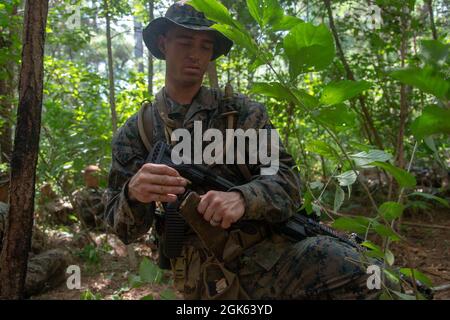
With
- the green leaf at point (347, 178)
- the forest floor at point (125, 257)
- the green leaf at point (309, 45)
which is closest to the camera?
the green leaf at point (309, 45)

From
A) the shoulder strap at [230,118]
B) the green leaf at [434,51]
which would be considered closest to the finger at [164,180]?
the shoulder strap at [230,118]

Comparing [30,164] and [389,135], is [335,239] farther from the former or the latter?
[389,135]

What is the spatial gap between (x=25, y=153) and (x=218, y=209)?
5.70 ft

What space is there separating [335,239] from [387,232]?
2.73 ft

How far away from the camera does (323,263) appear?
156 centimetres

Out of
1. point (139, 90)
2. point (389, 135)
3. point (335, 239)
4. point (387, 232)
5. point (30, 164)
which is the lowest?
point (335, 239)

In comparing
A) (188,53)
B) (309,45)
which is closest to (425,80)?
(309,45)

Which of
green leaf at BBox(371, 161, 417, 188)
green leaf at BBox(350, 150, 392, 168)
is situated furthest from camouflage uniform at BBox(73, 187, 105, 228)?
green leaf at BBox(371, 161, 417, 188)

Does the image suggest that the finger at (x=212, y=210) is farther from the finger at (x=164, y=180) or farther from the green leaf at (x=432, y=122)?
the green leaf at (x=432, y=122)

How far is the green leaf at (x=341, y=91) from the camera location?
0.81 m

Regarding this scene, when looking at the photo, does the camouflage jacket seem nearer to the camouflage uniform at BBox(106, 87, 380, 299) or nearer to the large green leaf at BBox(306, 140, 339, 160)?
the camouflage uniform at BBox(106, 87, 380, 299)

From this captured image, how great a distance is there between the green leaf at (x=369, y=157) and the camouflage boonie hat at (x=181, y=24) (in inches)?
43.5
